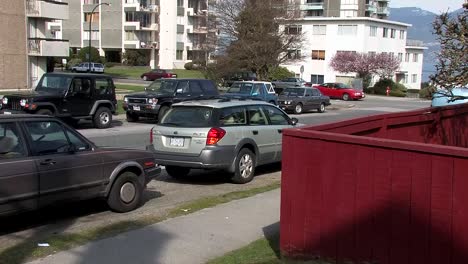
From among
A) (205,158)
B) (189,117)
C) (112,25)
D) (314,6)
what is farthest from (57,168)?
(314,6)

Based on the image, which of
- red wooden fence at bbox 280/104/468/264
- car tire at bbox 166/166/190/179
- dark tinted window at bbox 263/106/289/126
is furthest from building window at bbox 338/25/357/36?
red wooden fence at bbox 280/104/468/264

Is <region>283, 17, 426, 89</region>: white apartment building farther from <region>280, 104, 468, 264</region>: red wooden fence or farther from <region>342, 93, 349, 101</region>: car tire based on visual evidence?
<region>280, 104, 468, 264</region>: red wooden fence

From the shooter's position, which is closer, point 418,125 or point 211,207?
point 211,207

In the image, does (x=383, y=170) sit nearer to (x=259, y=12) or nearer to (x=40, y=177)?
(x=40, y=177)

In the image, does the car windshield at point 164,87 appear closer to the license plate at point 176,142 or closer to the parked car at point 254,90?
the parked car at point 254,90

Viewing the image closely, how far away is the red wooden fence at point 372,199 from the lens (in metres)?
4.66

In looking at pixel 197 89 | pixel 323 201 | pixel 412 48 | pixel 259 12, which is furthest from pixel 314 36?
pixel 323 201

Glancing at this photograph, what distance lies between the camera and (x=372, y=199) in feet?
16.9

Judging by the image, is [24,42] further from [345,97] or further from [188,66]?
[188,66]

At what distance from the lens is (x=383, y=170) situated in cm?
507

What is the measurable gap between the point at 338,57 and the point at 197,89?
5643 centimetres

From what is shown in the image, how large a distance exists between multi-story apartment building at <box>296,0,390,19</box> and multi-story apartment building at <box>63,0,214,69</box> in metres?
20.8

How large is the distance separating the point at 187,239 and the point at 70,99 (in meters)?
13.9

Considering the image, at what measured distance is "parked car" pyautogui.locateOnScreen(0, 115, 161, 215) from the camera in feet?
22.8
